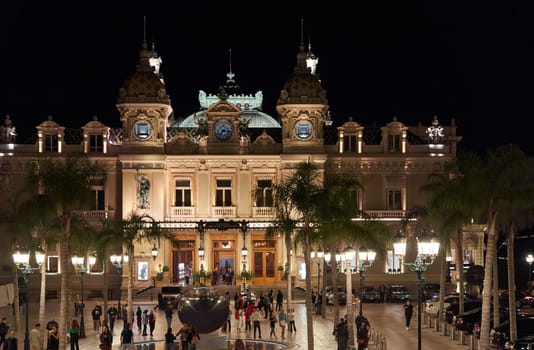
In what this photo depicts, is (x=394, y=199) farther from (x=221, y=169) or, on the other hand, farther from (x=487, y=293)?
(x=487, y=293)

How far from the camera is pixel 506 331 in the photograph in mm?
54875

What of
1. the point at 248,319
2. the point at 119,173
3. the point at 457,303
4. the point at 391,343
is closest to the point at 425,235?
the point at 391,343

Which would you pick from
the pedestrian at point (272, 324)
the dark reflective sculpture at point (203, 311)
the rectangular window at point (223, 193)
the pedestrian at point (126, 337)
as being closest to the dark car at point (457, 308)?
the pedestrian at point (272, 324)

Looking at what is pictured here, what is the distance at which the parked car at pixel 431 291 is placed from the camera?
8244 cm

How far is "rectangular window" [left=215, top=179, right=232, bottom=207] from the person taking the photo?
93.4m

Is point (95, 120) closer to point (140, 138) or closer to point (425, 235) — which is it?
point (140, 138)

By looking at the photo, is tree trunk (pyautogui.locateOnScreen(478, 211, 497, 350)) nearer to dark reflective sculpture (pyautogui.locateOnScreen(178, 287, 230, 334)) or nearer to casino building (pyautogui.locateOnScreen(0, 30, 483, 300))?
dark reflective sculpture (pyautogui.locateOnScreen(178, 287, 230, 334))

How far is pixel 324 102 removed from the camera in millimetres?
92188

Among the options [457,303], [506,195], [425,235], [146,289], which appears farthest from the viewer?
[146,289]

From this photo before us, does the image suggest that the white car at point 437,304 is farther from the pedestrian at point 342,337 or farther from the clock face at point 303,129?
the clock face at point 303,129

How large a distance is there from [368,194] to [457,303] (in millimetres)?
23452

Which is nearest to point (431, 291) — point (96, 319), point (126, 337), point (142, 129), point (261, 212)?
point (261, 212)

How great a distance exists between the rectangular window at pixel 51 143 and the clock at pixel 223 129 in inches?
499

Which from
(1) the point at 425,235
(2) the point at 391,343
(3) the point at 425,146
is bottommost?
(2) the point at 391,343
